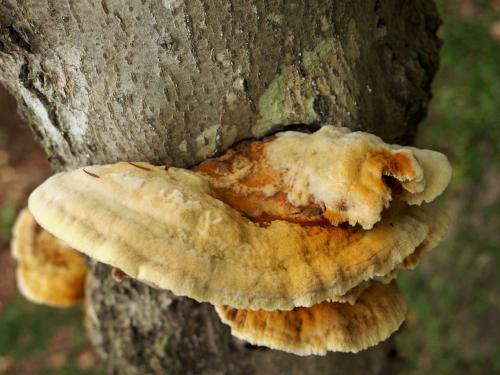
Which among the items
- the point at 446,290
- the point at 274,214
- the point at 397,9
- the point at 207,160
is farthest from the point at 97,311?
the point at 446,290

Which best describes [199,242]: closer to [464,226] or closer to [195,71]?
[195,71]

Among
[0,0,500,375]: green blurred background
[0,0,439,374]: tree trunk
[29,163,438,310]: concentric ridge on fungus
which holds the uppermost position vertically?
[0,0,439,374]: tree trunk

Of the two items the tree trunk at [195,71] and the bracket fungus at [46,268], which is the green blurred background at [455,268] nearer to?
the tree trunk at [195,71]

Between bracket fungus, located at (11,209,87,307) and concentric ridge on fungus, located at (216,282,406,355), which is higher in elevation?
concentric ridge on fungus, located at (216,282,406,355)

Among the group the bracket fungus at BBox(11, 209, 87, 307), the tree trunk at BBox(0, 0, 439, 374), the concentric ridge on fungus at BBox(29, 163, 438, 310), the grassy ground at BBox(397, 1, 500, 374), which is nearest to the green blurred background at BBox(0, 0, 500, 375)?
the grassy ground at BBox(397, 1, 500, 374)

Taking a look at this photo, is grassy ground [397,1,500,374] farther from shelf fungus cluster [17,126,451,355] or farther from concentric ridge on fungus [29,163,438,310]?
concentric ridge on fungus [29,163,438,310]

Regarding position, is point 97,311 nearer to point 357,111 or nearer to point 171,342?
point 171,342

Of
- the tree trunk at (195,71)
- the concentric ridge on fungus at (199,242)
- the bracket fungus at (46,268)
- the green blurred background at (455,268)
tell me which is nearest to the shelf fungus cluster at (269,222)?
the concentric ridge on fungus at (199,242)
